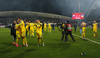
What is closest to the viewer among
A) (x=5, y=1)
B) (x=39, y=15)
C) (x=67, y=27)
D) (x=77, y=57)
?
(x=77, y=57)

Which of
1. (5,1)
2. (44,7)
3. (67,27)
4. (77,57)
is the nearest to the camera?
(77,57)

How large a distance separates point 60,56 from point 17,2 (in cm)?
7116

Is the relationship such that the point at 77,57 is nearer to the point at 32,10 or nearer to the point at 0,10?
the point at 32,10

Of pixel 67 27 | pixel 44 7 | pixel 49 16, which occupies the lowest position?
pixel 67 27

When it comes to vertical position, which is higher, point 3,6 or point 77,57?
point 3,6

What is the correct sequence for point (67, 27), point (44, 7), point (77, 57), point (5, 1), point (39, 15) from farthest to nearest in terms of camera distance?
point (39, 15)
point (44, 7)
point (5, 1)
point (67, 27)
point (77, 57)

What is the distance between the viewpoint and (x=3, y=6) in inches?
2904

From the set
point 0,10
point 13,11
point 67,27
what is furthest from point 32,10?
point 67,27

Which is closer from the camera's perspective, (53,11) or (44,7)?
(44,7)

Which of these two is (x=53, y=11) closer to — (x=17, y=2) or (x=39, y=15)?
(x=39, y=15)

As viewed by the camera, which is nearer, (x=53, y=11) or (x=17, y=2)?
(x=17, y=2)

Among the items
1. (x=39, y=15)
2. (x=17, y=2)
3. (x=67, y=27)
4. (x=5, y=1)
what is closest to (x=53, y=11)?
(x=39, y=15)

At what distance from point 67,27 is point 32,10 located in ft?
230

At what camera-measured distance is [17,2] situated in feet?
235
